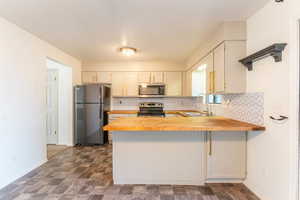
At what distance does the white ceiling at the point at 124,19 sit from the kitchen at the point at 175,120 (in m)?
0.02

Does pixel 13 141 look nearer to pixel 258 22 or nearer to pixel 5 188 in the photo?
pixel 5 188

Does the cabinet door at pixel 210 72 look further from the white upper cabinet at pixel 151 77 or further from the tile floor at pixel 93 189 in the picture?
the white upper cabinet at pixel 151 77

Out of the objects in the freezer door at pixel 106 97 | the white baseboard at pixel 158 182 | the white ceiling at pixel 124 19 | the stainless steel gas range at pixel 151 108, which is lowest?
the white baseboard at pixel 158 182

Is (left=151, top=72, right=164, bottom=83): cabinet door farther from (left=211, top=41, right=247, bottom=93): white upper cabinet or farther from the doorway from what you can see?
(left=211, top=41, right=247, bottom=93): white upper cabinet

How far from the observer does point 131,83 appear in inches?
197

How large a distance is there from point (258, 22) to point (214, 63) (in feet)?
2.62

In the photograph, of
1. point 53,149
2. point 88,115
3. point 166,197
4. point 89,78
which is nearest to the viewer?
point 166,197

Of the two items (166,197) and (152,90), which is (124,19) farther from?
(152,90)

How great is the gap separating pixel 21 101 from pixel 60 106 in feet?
6.07

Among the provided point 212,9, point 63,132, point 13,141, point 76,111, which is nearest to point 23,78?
point 13,141

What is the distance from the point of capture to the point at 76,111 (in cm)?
443

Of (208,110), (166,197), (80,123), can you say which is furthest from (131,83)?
(166,197)

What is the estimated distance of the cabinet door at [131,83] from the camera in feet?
16.4

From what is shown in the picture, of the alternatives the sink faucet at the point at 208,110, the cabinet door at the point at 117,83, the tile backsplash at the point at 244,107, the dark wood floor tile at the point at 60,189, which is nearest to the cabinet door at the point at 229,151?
the tile backsplash at the point at 244,107
